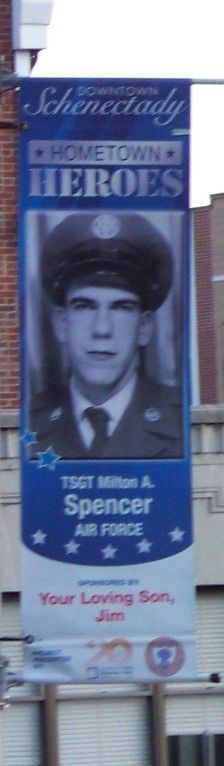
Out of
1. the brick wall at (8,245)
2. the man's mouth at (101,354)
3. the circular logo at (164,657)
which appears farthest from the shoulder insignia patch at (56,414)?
the brick wall at (8,245)

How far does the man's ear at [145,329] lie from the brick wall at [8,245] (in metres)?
2.36

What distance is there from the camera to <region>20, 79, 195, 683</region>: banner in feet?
28.9

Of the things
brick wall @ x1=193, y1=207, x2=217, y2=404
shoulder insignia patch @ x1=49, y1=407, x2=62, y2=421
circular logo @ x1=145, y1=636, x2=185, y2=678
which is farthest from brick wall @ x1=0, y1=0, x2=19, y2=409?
brick wall @ x1=193, y1=207, x2=217, y2=404

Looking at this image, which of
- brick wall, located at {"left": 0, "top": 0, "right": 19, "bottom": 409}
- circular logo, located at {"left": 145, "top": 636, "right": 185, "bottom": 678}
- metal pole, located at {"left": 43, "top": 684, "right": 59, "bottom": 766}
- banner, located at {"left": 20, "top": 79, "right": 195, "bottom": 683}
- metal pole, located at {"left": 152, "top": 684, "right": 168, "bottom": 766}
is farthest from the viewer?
metal pole, located at {"left": 152, "top": 684, "right": 168, "bottom": 766}

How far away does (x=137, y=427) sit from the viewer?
896 centimetres

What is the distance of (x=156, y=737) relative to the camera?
457 inches

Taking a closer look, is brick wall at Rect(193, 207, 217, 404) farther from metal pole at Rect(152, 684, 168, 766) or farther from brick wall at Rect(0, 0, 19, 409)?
brick wall at Rect(0, 0, 19, 409)

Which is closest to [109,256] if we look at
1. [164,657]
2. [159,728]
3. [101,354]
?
[101,354]

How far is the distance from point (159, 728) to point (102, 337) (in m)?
3.98

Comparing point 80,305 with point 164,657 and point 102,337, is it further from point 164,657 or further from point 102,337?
point 164,657

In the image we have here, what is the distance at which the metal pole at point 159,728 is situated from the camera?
456 inches

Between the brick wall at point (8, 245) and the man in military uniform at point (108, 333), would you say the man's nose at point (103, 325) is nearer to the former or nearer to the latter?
the man in military uniform at point (108, 333)

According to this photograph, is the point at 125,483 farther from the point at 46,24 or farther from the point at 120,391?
the point at 46,24

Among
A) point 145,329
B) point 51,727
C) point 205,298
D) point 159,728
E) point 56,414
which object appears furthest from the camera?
point 205,298
